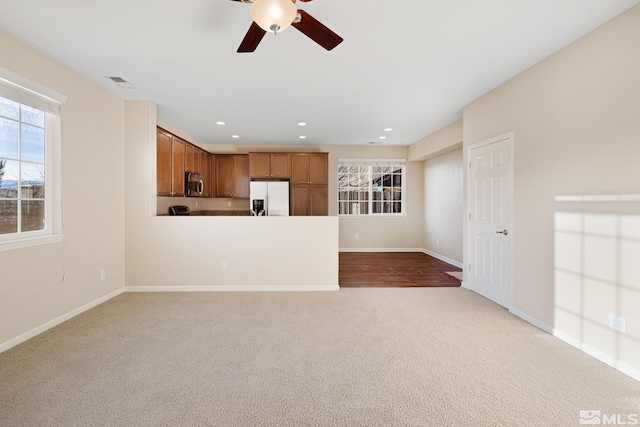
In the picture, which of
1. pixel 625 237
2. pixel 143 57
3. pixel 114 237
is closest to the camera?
pixel 625 237

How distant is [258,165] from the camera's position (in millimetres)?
6285

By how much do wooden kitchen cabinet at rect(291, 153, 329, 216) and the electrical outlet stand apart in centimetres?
483

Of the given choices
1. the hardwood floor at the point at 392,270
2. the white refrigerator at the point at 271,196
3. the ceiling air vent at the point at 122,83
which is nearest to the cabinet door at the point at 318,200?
the white refrigerator at the point at 271,196

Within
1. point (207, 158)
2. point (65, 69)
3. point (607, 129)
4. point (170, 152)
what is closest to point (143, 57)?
point (65, 69)

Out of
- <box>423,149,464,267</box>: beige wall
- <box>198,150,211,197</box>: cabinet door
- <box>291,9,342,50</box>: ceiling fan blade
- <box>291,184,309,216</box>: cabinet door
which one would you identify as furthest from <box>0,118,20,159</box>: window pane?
<box>423,149,464,267</box>: beige wall

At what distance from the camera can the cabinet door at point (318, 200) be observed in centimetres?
639

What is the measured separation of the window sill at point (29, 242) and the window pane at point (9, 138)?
762mm

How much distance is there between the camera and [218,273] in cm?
408

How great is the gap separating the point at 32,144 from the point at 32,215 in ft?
2.27

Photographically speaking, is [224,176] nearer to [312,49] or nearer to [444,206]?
[312,49]

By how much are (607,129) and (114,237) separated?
5.38 metres

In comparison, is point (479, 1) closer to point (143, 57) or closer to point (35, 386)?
point (143, 57)

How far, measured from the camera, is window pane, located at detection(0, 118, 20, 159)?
2449 mm

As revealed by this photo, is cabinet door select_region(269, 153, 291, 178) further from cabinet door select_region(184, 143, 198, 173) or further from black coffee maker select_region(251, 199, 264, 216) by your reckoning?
cabinet door select_region(184, 143, 198, 173)
